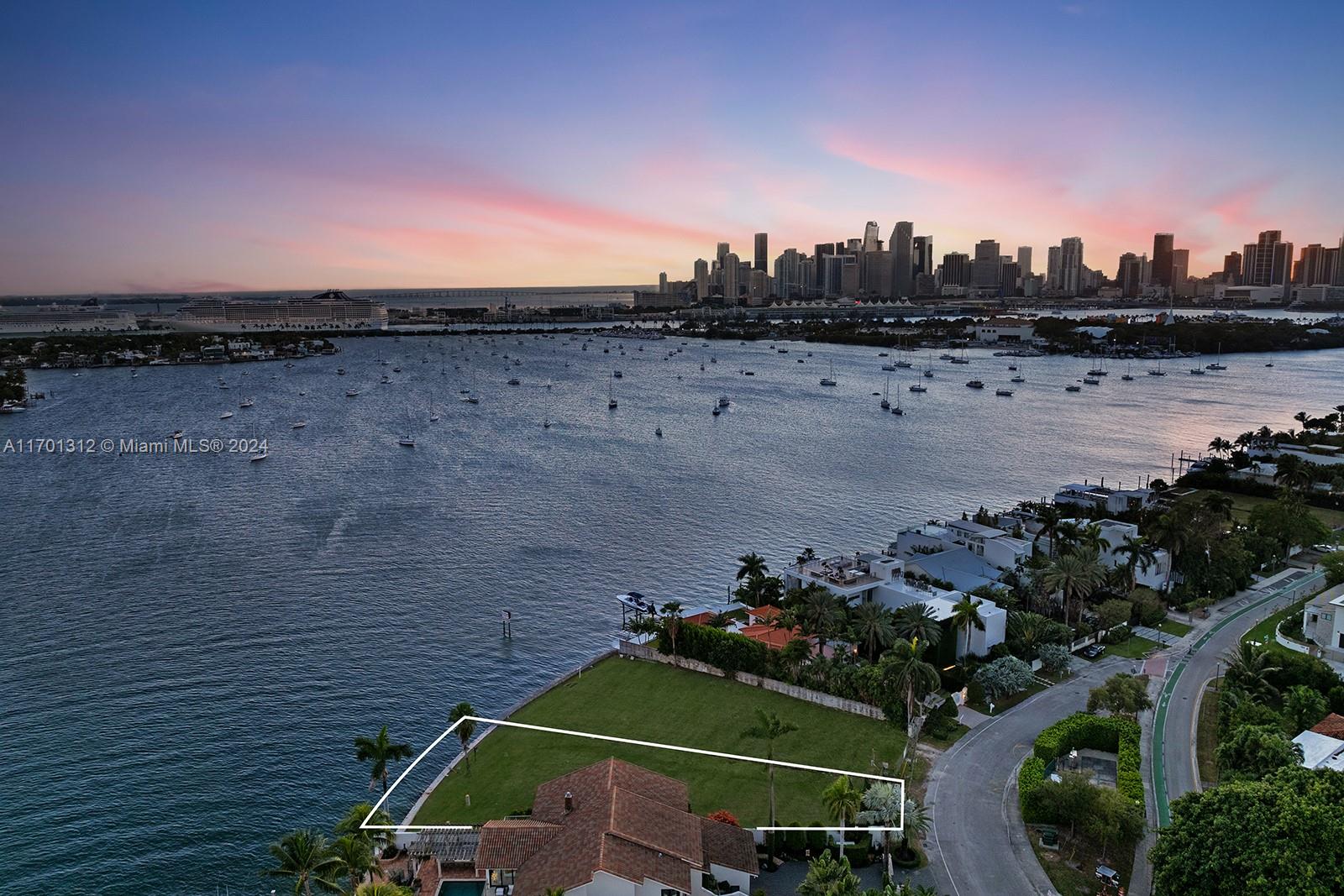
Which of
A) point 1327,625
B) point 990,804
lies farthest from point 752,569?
point 1327,625

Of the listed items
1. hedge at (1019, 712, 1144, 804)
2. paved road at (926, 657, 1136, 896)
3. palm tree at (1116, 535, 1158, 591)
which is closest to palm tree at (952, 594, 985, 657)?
paved road at (926, 657, 1136, 896)

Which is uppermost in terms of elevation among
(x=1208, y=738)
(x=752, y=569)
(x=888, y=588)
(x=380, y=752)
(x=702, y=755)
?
(x=888, y=588)

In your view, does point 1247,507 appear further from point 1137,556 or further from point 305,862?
point 305,862

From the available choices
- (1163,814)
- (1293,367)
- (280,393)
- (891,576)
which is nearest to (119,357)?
(280,393)

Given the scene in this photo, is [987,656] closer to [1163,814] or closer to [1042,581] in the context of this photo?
[1042,581]

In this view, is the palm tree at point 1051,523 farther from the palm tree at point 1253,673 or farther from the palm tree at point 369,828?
the palm tree at point 369,828

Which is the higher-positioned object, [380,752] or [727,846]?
[380,752]
